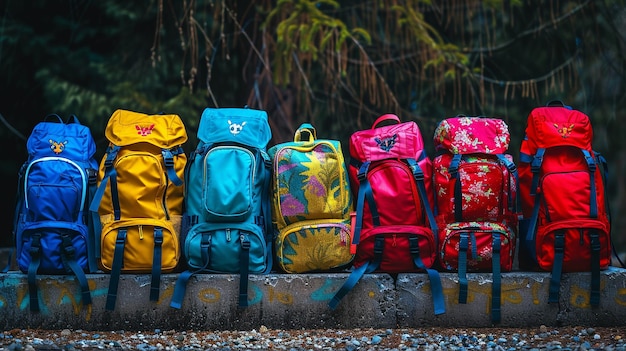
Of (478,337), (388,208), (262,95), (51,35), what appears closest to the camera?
(478,337)

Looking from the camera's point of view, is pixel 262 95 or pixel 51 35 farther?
pixel 51 35

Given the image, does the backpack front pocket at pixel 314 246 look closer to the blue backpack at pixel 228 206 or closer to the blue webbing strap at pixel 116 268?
the blue backpack at pixel 228 206

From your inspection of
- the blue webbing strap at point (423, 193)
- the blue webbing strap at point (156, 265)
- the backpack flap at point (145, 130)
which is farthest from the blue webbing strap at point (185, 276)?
the blue webbing strap at point (423, 193)

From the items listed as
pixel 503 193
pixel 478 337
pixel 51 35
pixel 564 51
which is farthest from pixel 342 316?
pixel 51 35

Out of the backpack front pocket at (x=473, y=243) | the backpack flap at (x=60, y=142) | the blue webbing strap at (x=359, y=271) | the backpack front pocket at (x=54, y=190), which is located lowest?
the blue webbing strap at (x=359, y=271)

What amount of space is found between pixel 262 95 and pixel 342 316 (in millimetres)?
3237

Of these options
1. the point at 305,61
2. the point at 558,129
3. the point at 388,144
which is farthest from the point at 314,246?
the point at 305,61

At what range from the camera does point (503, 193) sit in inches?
164

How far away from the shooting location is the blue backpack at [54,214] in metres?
4.02

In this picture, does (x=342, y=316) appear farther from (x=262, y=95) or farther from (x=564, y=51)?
(x=564, y=51)

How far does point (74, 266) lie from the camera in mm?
4035

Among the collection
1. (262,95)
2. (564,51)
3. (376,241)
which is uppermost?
(564,51)

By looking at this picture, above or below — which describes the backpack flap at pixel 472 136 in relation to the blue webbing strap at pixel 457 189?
above

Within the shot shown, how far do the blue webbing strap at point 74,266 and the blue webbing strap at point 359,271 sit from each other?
54.5 inches
